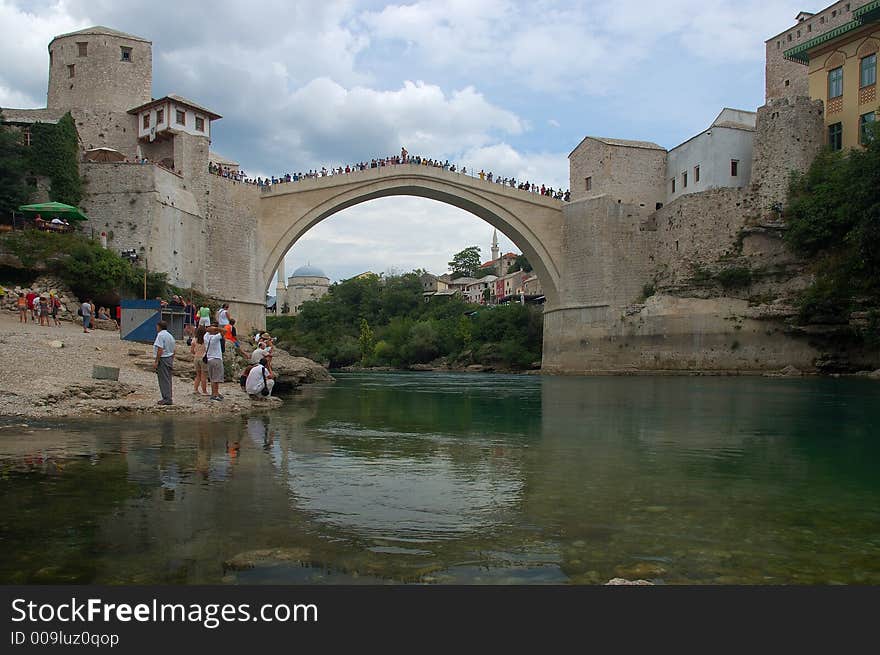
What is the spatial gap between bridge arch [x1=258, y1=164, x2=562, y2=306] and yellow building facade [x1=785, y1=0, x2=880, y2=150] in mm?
11307

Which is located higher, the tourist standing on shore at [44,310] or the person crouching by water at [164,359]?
the tourist standing on shore at [44,310]

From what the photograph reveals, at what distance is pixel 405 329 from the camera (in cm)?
4844

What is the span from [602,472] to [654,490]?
76 cm

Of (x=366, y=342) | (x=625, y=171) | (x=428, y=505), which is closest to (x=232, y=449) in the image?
(x=428, y=505)

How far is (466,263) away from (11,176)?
61490 millimetres

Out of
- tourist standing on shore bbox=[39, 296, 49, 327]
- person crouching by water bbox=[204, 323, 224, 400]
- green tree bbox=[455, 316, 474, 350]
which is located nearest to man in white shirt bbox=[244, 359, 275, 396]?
person crouching by water bbox=[204, 323, 224, 400]

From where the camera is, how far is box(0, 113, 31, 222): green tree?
20.8m

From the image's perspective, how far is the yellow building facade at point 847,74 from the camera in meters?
22.9

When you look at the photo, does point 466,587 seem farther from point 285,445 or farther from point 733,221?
point 733,221

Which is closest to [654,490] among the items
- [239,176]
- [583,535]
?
[583,535]

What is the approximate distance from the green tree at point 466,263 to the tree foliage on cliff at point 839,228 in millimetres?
55776

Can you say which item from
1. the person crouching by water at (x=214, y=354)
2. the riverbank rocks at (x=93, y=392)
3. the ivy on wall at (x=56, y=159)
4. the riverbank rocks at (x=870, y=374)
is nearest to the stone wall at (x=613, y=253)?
the riverbank rocks at (x=870, y=374)

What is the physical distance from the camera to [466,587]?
2.76 metres

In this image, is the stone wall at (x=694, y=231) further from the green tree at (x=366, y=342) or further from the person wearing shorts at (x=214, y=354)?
the green tree at (x=366, y=342)
